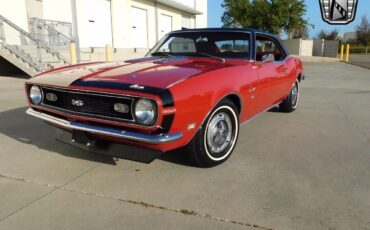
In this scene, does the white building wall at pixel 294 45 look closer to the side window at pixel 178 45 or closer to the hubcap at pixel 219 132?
the side window at pixel 178 45

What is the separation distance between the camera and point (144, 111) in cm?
273

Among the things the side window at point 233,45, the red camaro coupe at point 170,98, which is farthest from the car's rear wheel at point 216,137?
the side window at point 233,45

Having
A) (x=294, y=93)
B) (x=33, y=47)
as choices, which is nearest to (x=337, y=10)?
(x=294, y=93)

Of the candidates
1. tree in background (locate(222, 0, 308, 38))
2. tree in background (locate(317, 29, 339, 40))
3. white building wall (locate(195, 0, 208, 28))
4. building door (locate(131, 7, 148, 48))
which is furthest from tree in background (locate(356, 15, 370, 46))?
building door (locate(131, 7, 148, 48))

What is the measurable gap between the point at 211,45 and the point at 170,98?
1971 mm

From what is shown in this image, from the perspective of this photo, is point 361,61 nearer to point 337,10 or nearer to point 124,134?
point 337,10

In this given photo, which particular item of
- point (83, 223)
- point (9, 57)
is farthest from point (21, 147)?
point (9, 57)

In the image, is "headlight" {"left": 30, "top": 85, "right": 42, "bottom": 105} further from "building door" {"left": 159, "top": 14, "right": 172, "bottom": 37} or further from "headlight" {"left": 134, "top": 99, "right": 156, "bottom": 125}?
"building door" {"left": 159, "top": 14, "right": 172, "bottom": 37}

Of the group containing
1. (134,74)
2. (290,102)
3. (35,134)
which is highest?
(134,74)

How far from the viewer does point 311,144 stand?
4.20 meters

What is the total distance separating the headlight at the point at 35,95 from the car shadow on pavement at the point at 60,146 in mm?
341

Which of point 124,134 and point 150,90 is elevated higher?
point 150,90

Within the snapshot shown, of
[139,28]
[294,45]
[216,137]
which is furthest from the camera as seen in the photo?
[294,45]

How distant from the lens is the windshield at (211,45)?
14.0 feet
